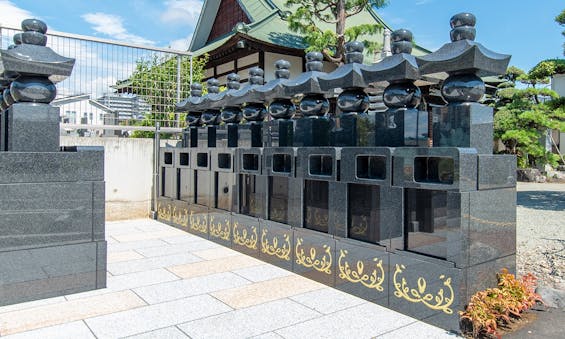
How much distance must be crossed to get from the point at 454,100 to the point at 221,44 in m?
11.8

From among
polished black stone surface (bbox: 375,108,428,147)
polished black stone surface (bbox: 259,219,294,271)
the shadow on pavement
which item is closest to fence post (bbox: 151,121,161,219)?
polished black stone surface (bbox: 259,219,294,271)

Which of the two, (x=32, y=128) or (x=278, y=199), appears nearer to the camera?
(x=32, y=128)

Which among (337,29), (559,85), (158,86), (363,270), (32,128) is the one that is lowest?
(363,270)

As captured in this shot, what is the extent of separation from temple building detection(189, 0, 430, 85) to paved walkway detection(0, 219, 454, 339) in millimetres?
8863

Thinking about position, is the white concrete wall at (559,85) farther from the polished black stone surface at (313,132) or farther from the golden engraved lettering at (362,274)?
the golden engraved lettering at (362,274)

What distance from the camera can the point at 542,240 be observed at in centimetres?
678

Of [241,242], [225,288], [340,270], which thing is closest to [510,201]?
[340,270]

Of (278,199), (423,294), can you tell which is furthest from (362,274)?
(278,199)

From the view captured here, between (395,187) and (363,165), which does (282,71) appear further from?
(395,187)

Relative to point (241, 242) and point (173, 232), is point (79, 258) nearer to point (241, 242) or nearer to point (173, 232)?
point (241, 242)

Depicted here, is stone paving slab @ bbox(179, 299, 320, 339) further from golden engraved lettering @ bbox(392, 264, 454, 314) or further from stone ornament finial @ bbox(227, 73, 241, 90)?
stone ornament finial @ bbox(227, 73, 241, 90)

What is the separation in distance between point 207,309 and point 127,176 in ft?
18.2

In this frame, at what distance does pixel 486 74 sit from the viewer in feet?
13.0

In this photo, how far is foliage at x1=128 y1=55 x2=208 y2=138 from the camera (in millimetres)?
9609
